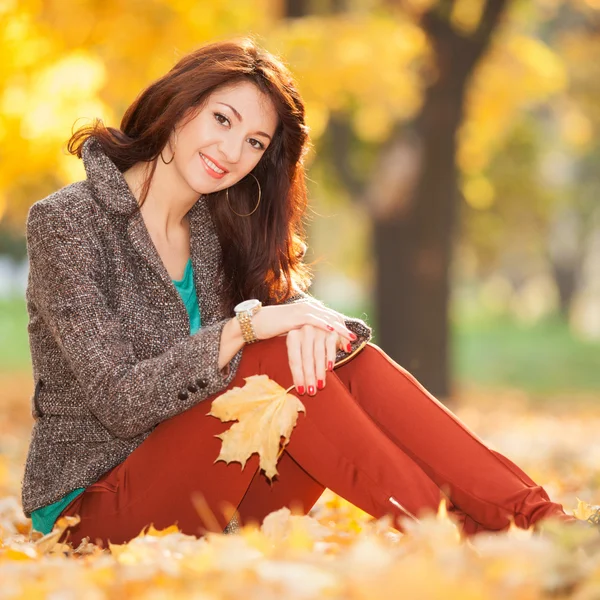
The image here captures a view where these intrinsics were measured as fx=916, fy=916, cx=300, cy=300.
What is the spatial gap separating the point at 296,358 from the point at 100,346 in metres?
0.50

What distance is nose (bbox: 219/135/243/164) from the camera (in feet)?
9.00

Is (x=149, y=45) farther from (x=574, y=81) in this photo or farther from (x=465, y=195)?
(x=574, y=81)

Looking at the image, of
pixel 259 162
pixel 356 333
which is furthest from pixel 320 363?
pixel 259 162

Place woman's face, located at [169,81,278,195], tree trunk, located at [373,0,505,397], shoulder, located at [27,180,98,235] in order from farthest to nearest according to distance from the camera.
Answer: tree trunk, located at [373,0,505,397] → woman's face, located at [169,81,278,195] → shoulder, located at [27,180,98,235]

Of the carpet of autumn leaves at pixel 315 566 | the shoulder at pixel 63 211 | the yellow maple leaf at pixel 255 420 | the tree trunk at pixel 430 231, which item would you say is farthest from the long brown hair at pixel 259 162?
the tree trunk at pixel 430 231

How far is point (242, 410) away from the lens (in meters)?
2.19

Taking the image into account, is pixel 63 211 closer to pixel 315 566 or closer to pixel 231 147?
pixel 231 147

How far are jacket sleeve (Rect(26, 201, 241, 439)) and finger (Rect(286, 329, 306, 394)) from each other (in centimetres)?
14

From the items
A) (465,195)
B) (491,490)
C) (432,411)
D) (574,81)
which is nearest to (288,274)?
(432,411)

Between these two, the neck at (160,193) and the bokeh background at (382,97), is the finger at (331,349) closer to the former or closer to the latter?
the neck at (160,193)

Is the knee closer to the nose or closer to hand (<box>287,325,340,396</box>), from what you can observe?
hand (<box>287,325,340,396</box>)

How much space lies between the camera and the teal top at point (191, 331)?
245cm

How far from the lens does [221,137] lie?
8.98 ft

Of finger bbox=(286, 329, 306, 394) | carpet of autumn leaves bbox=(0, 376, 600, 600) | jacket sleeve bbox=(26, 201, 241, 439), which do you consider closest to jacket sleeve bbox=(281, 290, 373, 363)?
finger bbox=(286, 329, 306, 394)
